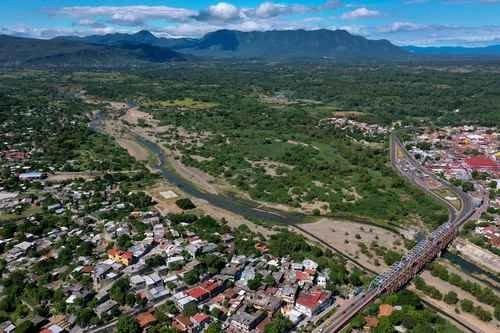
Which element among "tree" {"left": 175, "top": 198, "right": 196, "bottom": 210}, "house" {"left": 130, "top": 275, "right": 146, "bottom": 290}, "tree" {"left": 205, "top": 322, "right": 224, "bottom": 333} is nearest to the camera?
"tree" {"left": 205, "top": 322, "right": 224, "bottom": 333}

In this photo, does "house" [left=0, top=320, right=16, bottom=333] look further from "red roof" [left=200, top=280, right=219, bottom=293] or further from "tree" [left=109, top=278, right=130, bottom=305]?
"red roof" [left=200, top=280, right=219, bottom=293]

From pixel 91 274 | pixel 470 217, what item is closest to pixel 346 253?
pixel 470 217

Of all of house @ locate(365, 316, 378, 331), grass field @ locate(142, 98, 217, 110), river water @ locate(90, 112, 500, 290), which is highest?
house @ locate(365, 316, 378, 331)

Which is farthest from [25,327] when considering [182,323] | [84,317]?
[182,323]

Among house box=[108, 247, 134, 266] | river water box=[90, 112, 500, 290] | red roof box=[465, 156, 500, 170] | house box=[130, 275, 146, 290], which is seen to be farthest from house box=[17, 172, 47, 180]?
red roof box=[465, 156, 500, 170]

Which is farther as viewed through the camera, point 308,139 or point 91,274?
point 308,139

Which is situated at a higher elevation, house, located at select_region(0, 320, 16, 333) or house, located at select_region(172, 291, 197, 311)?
house, located at select_region(172, 291, 197, 311)

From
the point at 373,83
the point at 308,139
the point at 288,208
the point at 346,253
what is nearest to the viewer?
the point at 346,253

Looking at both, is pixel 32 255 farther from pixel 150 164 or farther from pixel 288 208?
pixel 150 164
